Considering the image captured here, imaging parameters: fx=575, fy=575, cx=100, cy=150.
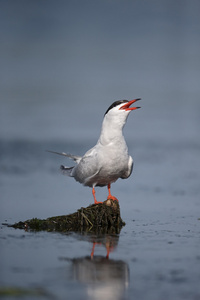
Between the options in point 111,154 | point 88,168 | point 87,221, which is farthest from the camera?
point 88,168

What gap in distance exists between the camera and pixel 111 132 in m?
7.11

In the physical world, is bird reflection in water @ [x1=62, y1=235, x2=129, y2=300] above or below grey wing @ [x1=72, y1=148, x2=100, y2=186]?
below

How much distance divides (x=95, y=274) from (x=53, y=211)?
136 inches

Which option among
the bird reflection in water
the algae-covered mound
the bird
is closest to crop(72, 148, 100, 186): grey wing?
the bird

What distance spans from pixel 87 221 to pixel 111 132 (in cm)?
122

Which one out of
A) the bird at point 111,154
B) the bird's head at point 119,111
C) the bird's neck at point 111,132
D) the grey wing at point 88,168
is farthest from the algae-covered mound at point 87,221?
the bird's head at point 119,111

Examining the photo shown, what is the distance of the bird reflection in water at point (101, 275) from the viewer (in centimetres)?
402

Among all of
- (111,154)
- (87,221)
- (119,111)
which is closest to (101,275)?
(87,221)

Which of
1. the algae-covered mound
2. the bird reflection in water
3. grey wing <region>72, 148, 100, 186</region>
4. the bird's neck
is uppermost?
the bird's neck

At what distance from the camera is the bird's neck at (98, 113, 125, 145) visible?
23.3 ft

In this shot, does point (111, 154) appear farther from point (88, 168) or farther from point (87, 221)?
point (87, 221)

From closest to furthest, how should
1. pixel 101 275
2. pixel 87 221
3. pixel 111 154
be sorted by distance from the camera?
pixel 101 275 < pixel 87 221 < pixel 111 154

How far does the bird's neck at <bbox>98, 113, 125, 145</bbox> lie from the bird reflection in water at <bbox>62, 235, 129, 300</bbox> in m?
2.07

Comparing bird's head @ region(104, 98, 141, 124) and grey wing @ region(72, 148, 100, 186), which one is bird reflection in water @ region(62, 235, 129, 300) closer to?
grey wing @ region(72, 148, 100, 186)
